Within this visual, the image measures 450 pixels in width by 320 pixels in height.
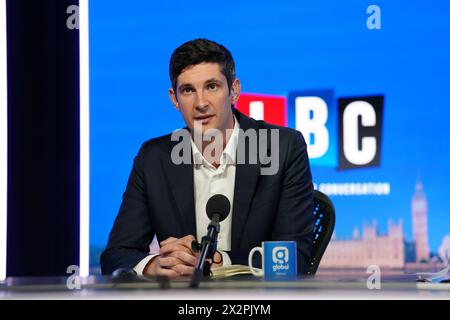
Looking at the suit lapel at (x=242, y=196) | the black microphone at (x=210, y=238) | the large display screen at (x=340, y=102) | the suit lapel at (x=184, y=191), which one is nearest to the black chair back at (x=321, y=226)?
the suit lapel at (x=242, y=196)

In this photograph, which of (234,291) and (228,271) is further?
(228,271)

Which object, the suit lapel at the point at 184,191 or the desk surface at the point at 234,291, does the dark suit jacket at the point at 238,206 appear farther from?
the desk surface at the point at 234,291

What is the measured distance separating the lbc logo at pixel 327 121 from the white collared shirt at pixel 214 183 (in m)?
1.29

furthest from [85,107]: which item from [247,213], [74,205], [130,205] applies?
[247,213]

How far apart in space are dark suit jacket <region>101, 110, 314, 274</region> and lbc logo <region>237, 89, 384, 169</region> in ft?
4.19

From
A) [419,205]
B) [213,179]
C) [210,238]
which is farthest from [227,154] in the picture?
[419,205]

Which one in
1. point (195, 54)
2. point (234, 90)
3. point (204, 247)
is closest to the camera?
point (204, 247)

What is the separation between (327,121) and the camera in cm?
388

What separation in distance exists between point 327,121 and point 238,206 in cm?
156

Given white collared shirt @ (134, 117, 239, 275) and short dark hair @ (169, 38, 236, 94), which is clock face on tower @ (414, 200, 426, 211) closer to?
white collared shirt @ (134, 117, 239, 275)

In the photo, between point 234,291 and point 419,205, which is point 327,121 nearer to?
point 419,205

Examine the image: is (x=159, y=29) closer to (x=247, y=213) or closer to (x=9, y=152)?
(x=9, y=152)

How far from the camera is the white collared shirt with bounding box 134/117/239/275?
252 centimetres

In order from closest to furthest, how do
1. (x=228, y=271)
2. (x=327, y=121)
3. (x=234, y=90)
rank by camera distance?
1. (x=228, y=271)
2. (x=234, y=90)
3. (x=327, y=121)
